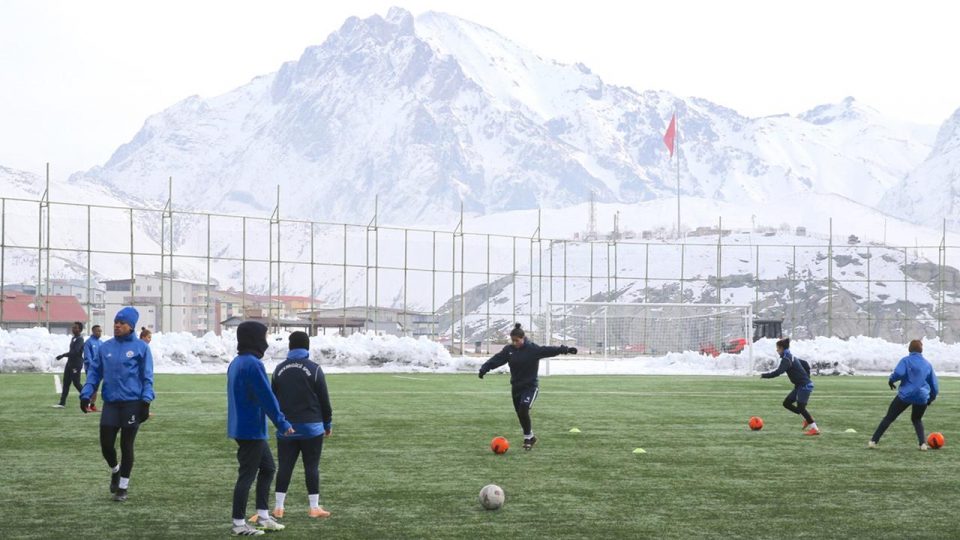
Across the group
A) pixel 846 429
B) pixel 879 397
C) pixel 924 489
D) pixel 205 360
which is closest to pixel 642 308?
pixel 205 360

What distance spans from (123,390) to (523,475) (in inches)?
194

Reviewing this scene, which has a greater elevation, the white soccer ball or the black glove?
the black glove

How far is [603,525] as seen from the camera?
11.6 m

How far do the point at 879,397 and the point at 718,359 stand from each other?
742 inches

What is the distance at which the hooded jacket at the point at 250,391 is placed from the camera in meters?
10.7

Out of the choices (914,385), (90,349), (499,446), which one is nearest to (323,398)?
(499,446)

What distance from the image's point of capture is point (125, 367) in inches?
506

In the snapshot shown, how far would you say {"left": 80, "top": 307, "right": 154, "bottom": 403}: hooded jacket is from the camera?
1283 centimetres

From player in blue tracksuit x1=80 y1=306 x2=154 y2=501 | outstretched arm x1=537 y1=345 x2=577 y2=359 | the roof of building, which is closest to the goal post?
the roof of building

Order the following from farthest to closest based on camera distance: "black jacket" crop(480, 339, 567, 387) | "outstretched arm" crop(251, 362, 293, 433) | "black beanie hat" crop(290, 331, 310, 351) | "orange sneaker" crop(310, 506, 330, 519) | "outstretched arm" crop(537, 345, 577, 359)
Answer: "black jacket" crop(480, 339, 567, 387), "outstretched arm" crop(537, 345, 577, 359), "orange sneaker" crop(310, 506, 330, 519), "black beanie hat" crop(290, 331, 310, 351), "outstretched arm" crop(251, 362, 293, 433)

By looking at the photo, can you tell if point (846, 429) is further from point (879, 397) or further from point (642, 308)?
point (642, 308)

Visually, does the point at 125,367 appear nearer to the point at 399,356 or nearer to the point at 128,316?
the point at 128,316

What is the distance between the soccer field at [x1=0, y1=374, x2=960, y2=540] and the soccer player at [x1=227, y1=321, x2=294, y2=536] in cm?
65

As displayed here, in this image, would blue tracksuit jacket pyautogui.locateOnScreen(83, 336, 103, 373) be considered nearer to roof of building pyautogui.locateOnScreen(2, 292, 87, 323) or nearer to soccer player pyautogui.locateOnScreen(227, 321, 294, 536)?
soccer player pyautogui.locateOnScreen(227, 321, 294, 536)
